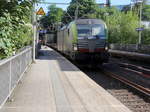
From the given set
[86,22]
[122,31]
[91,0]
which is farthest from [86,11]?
[86,22]

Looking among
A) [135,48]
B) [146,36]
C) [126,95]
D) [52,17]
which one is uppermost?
[52,17]

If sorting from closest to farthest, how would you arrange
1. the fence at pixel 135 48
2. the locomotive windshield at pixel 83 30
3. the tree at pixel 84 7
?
the locomotive windshield at pixel 83 30 < the fence at pixel 135 48 < the tree at pixel 84 7

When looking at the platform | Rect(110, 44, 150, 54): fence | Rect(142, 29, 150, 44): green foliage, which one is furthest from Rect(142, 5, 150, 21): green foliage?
the platform

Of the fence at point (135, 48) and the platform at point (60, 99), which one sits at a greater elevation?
the platform at point (60, 99)

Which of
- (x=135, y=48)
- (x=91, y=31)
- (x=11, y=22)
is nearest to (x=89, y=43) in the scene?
(x=91, y=31)

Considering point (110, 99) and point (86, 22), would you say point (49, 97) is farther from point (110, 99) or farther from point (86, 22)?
point (86, 22)

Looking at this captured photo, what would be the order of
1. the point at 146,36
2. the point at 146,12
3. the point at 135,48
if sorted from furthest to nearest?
the point at 146,12 → the point at 146,36 → the point at 135,48

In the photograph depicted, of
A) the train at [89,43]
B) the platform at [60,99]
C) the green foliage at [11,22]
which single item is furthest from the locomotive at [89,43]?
the green foliage at [11,22]

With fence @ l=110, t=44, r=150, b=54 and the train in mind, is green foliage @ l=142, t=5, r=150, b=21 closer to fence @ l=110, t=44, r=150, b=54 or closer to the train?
fence @ l=110, t=44, r=150, b=54

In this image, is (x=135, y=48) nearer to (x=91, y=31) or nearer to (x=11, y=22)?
(x=91, y=31)

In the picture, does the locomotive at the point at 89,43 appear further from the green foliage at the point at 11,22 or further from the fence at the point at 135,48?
the green foliage at the point at 11,22

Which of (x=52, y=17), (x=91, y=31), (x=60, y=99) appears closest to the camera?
(x=60, y=99)

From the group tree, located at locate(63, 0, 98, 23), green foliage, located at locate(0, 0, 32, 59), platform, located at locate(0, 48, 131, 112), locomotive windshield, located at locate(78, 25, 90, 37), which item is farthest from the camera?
tree, located at locate(63, 0, 98, 23)

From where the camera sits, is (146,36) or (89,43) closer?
(89,43)
